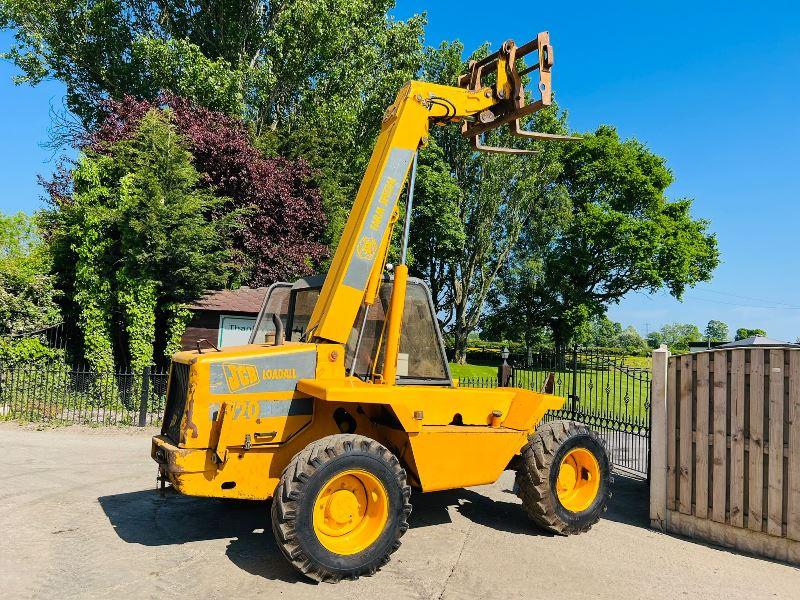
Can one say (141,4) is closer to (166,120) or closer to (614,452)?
(166,120)

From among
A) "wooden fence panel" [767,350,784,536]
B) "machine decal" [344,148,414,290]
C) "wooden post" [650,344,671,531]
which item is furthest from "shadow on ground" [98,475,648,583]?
"machine decal" [344,148,414,290]

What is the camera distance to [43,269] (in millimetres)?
15445

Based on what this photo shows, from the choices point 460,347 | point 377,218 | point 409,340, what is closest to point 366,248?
point 377,218

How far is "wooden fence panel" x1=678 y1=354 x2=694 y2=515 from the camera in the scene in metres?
6.19

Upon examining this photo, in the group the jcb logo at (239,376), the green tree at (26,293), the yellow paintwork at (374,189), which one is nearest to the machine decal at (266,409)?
the jcb logo at (239,376)

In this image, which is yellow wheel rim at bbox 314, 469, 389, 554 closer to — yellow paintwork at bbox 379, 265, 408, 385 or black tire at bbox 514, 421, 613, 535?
yellow paintwork at bbox 379, 265, 408, 385

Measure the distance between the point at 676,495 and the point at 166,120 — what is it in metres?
14.7

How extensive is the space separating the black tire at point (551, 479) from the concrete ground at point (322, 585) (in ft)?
0.53

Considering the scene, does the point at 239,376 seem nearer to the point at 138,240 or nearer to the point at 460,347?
the point at 138,240

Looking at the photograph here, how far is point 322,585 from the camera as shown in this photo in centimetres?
454

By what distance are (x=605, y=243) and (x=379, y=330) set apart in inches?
1092

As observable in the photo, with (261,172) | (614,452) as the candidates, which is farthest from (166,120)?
(614,452)

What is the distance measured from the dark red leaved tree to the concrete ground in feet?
36.3

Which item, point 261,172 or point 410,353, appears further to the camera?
point 261,172
